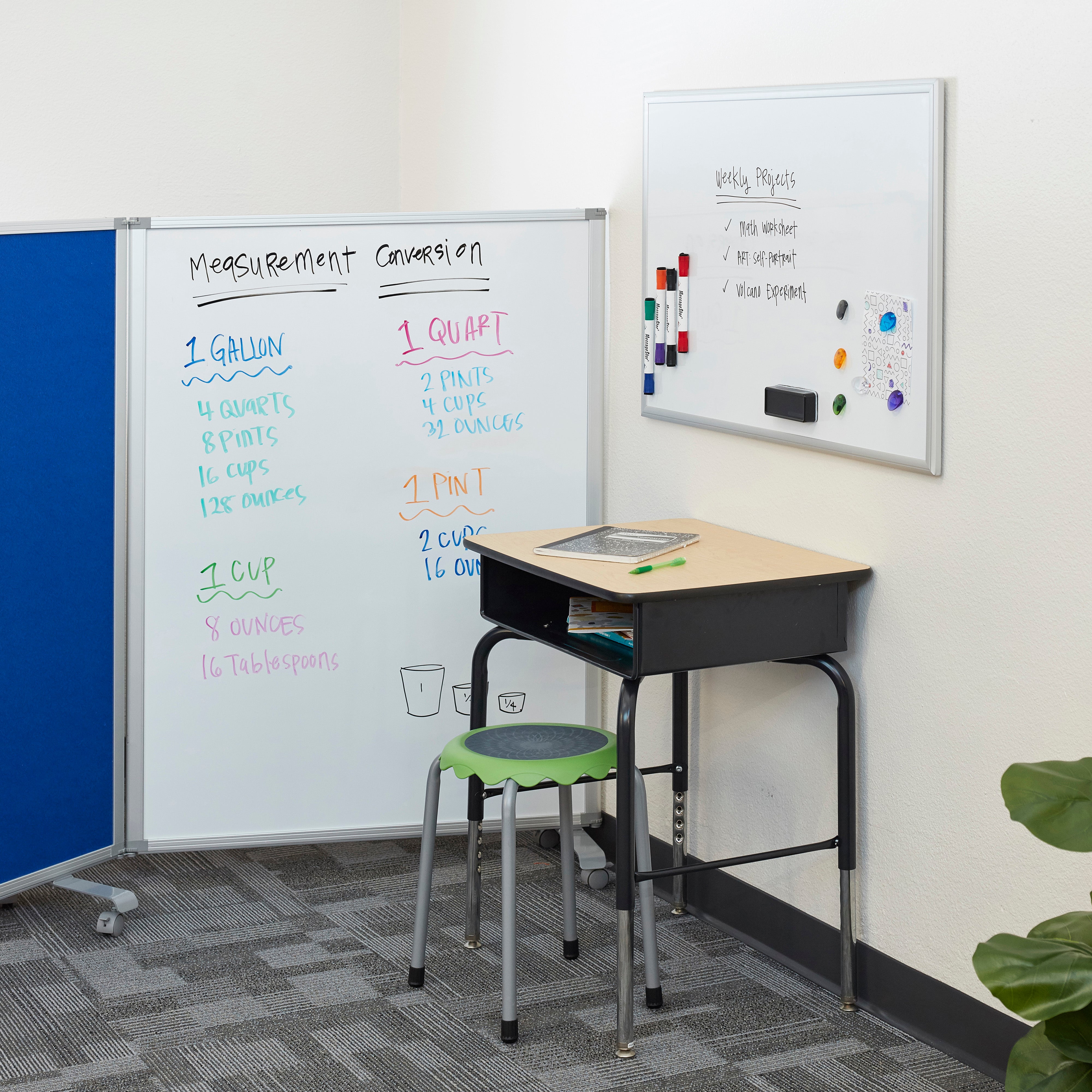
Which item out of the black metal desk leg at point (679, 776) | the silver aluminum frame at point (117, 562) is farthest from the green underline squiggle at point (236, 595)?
the black metal desk leg at point (679, 776)

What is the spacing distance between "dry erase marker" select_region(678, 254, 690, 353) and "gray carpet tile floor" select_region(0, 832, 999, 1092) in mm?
1276

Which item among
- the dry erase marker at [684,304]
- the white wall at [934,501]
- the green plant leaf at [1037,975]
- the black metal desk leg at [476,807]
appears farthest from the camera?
the dry erase marker at [684,304]

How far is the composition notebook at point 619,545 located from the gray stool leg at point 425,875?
0.47 metres

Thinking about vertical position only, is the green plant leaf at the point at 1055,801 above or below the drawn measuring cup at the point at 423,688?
above

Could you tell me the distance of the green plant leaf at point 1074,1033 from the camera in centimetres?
152

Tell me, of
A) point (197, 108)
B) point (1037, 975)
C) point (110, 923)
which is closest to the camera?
point (1037, 975)

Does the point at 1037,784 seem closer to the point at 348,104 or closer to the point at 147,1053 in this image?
the point at 147,1053

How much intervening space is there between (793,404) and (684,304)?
1.43 feet

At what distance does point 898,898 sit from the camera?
7.94 feet

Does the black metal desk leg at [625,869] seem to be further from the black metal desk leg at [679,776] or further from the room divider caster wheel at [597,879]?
the room divider caster wheel at [597,879]

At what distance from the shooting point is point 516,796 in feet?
7.59

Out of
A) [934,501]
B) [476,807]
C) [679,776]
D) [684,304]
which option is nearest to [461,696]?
[476,807]

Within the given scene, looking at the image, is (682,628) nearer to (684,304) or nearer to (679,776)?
(679,776)

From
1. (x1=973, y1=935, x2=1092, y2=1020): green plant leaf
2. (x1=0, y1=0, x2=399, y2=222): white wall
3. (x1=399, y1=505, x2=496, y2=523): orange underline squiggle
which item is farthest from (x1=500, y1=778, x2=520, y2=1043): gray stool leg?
(x1=0, y1=0, x2=399, y2=222): white wall
